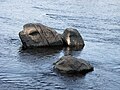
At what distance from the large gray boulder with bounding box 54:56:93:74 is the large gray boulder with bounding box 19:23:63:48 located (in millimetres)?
5732

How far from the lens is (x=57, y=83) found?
65.4 ft

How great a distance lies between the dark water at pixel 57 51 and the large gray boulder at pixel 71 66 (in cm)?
49

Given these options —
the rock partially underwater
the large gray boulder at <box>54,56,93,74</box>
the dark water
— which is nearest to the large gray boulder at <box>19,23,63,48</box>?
the rock partially underwater

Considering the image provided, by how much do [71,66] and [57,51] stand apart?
5464 millimetres

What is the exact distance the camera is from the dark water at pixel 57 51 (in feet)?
65.8

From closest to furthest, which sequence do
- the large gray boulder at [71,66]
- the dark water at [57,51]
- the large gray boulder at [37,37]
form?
the dark water at [57,51], the large gray boulder at [71,66], the large gray boulder at [37,37]

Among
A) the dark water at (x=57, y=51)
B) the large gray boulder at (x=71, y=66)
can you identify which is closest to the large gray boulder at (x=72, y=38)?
the dark water at (x=57, y=51)

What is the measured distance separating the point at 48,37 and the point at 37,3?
27.4 m

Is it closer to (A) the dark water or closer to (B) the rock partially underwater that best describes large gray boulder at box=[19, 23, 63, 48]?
(B) the rock partially underwater

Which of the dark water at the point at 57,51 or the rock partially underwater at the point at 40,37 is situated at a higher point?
the rock partially underwater at the point at 40,37

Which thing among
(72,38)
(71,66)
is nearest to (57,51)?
(72,38)

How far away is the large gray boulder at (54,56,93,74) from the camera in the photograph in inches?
856

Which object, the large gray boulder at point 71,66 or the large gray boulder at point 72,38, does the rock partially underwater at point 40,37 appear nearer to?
the large gray boulder at point 72,38

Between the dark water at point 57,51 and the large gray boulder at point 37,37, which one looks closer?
the dark water at point 57,51
